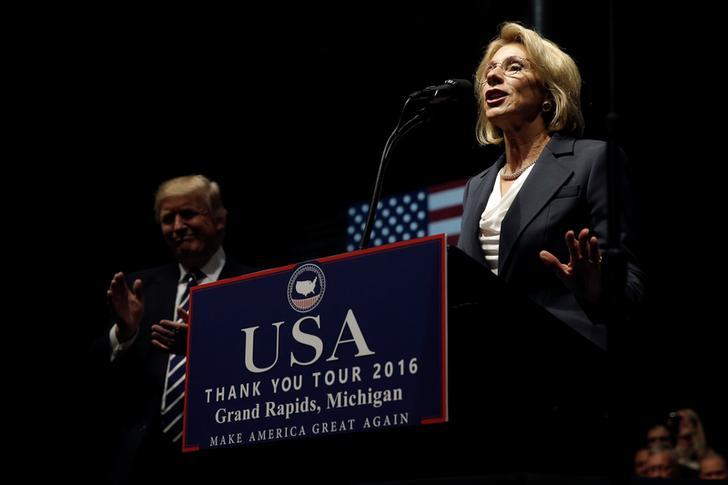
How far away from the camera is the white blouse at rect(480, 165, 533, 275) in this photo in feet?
6.53

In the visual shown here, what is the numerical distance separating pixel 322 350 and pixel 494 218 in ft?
2.19

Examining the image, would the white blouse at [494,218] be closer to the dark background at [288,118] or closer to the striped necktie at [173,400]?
the striped necktie at [173,400]

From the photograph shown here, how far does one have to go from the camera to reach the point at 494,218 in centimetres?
203

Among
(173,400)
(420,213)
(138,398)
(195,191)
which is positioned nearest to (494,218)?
(173,400)

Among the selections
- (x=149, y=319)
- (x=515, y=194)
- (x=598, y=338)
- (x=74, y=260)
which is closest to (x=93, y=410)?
(x=149, y=319)

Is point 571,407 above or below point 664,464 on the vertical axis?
below

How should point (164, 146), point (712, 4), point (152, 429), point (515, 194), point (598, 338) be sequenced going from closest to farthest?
point (598, 338) < point (515, 194) < point (152, 429) < point (712, 4) < point (164, 146)

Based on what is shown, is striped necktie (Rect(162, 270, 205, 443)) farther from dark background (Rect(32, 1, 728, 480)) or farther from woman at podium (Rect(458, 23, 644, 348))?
dark background (Rect(32, 1, 728, 480))

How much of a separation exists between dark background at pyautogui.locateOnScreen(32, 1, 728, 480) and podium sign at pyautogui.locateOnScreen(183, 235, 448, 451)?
2.61 metres

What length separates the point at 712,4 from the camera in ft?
13.8

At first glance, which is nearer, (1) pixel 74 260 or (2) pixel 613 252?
(2) pixel 613 252

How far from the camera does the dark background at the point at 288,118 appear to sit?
447cm

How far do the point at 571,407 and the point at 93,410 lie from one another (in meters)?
2.53

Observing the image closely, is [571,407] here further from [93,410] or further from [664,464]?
[664,464]
